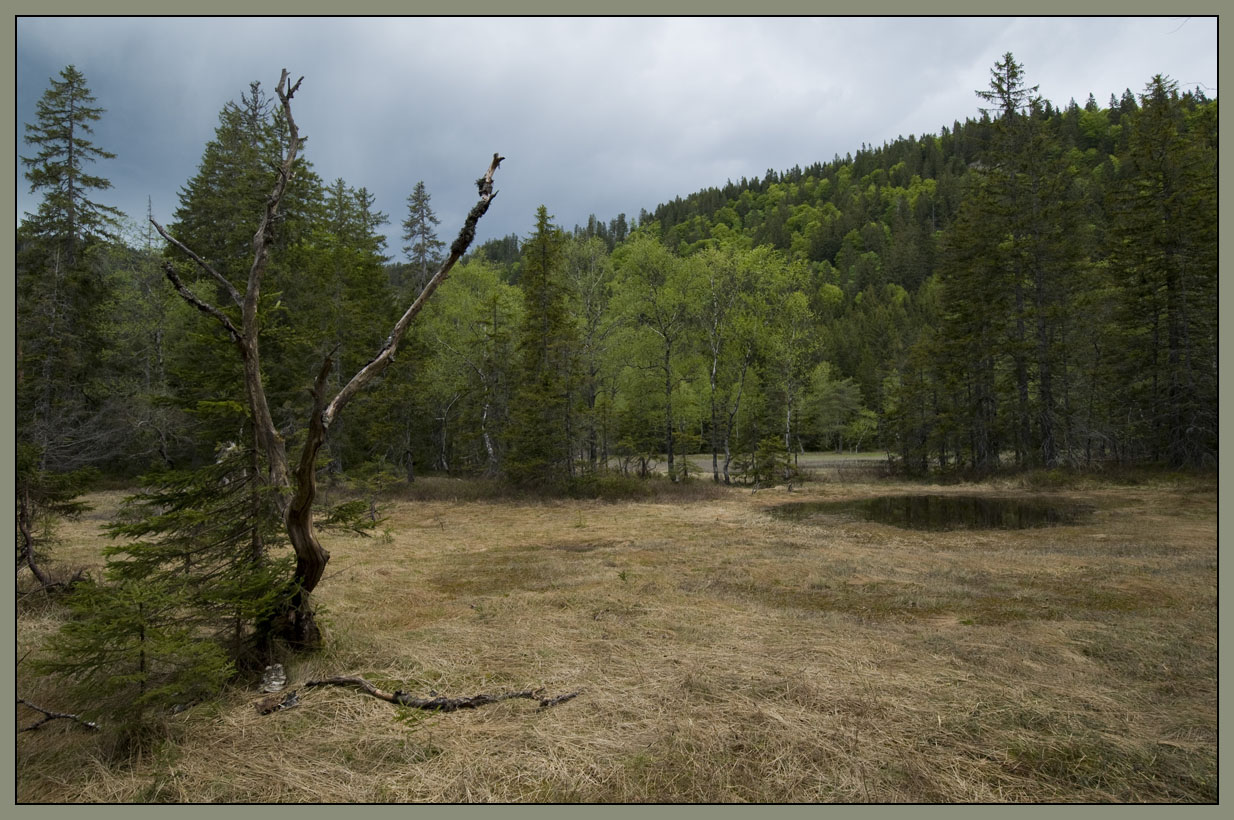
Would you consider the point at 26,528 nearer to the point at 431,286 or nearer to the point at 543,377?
the point at 431,286

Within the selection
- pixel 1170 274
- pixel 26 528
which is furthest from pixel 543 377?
pixel 1170 274

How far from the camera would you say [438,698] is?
436 cm

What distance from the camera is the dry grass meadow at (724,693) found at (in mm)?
3311

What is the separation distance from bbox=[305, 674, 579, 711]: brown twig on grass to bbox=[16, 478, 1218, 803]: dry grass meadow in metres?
0.08

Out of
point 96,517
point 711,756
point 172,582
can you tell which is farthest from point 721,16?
point 96,517

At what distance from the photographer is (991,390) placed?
2800 centimetres

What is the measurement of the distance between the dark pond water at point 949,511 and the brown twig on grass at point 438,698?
40.7 feet

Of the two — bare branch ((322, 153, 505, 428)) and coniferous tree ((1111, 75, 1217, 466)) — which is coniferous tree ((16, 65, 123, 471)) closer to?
bare branch ((322, 153, 505, 428))

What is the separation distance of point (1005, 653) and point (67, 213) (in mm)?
29537

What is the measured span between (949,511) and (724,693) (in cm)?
1564

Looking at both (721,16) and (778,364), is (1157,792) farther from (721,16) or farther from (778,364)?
(778,364)

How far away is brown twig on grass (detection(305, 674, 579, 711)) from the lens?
4285 mm

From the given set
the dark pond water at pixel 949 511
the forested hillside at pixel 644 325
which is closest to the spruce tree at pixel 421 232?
the forested hillside at pixel 644 325

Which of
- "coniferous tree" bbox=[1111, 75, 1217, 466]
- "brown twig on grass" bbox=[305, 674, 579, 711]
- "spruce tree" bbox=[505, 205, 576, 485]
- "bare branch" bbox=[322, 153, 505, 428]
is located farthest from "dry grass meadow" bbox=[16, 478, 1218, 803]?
"coniferous tree" bbox=[1111, 75, 1217, 466]
